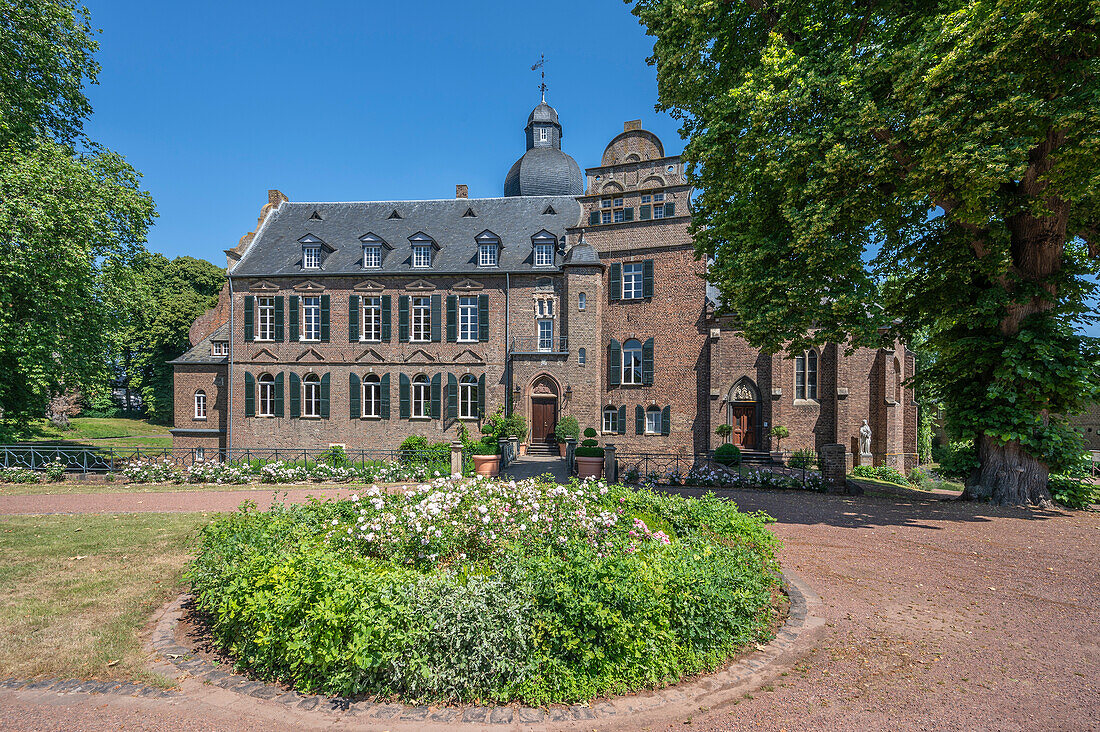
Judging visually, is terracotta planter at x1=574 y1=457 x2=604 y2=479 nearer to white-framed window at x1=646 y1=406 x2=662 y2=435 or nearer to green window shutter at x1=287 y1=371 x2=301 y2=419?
white-framed window at x1=646 y1=406 x2=662 y2=435

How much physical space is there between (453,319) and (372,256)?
5.51 metres

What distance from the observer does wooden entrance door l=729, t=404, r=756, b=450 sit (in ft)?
74.3

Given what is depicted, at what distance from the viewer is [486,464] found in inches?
626

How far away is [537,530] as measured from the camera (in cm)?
573

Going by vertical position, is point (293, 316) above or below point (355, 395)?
above

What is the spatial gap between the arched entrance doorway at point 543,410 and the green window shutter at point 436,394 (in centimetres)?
459

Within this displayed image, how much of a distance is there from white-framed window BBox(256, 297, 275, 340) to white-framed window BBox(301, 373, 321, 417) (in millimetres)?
3034

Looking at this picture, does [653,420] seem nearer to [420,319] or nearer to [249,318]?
[420,319]

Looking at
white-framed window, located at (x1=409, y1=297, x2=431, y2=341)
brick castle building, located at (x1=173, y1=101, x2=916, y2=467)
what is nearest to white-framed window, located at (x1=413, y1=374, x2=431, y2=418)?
brick castle building, located at (x1=173, y1=101, x2=916, y2=467)

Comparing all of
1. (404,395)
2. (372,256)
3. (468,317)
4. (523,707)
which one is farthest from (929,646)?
(372,256)

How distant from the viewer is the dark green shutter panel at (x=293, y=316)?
24922 mm

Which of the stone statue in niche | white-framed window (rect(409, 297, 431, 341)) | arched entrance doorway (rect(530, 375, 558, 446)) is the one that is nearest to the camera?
the stone statue in niche

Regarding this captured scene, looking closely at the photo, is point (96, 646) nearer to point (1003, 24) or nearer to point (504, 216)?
point (1003, 24)

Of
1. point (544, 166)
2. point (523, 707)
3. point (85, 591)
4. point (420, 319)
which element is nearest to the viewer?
point (523, 707)
